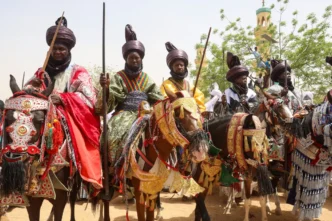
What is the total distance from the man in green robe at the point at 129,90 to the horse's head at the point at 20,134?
1.21 meters

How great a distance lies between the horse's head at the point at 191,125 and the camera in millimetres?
3514

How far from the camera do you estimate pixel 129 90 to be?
519 cm

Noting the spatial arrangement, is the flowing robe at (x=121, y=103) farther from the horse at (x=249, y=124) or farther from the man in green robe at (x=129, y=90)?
the horse at (x=249, y=124)

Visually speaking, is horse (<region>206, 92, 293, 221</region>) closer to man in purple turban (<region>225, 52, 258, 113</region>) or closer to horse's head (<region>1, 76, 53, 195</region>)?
man in purple turban (<region>225, 52, 258, 113</region>)

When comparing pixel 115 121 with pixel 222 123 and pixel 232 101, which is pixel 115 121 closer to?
pixel 222 123

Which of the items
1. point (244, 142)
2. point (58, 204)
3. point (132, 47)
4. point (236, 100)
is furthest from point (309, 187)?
point (58, 204)

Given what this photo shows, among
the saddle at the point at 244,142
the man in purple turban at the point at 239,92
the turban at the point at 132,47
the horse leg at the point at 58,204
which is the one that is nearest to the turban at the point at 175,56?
the turban at the point at 132,47

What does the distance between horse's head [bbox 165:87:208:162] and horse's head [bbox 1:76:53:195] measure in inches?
61.3

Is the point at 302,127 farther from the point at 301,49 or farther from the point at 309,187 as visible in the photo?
the point at 301,49

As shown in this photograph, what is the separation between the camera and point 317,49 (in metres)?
19.2

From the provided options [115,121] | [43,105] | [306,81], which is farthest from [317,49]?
[43,105]

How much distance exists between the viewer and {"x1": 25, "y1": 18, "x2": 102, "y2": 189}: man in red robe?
13.6ft

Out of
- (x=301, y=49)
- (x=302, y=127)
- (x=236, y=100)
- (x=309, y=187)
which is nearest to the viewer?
(x=302, y=127)

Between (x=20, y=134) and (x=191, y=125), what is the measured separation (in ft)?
6.15
